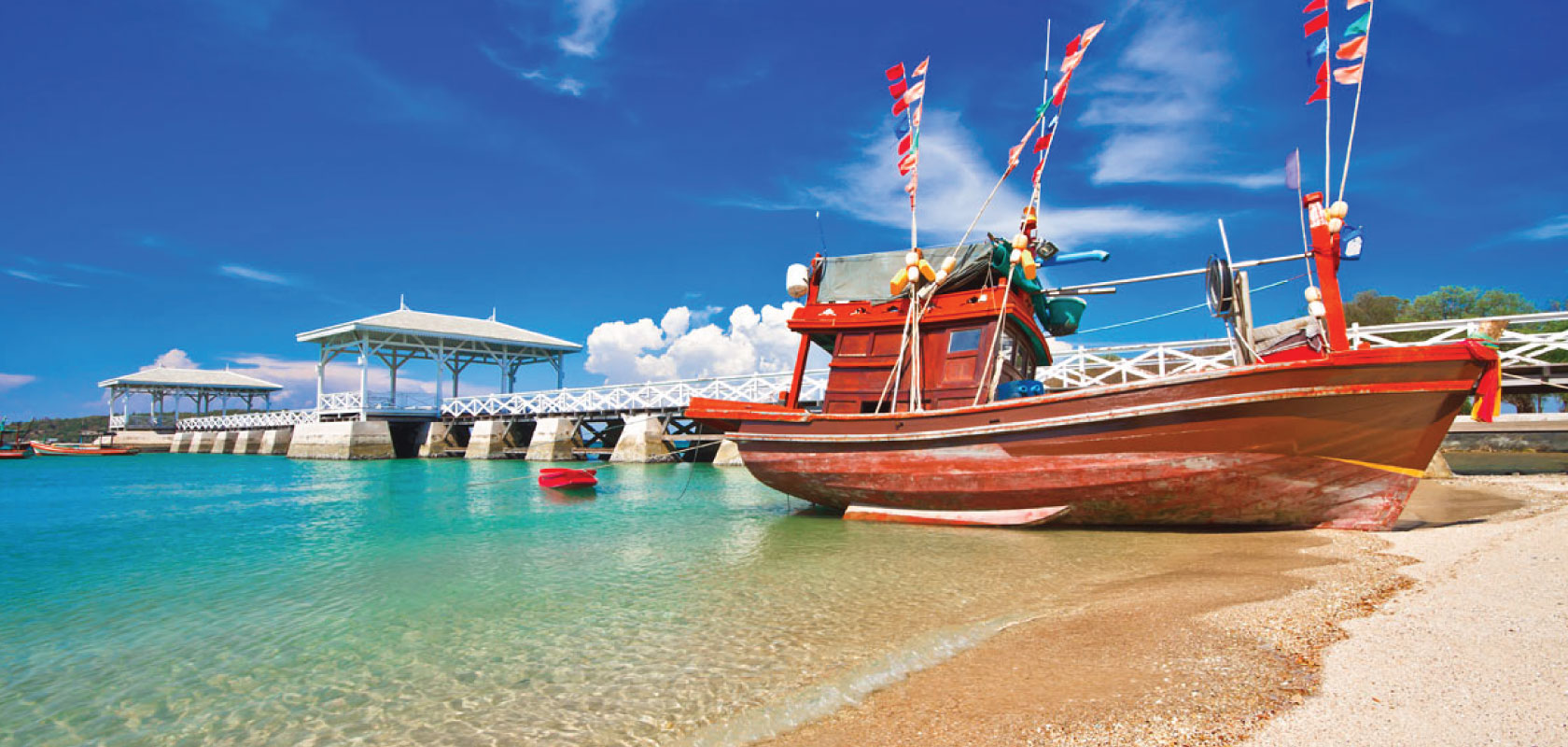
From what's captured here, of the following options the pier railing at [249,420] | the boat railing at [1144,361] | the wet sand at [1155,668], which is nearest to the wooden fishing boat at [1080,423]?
the wet sand at [1155,668]

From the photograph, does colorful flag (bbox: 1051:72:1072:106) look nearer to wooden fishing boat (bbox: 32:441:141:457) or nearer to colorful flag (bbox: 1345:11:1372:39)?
colorful flag (bbox: 1345:11:1372:39)

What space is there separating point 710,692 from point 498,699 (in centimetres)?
136

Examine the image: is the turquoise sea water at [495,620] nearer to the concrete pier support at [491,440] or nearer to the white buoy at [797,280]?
the white buoy at [797,280]

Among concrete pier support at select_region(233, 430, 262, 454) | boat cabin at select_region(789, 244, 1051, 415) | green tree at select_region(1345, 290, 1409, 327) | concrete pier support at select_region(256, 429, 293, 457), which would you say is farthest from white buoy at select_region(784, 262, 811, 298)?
concrete pier support at select_region(233, 430, 262, 454)

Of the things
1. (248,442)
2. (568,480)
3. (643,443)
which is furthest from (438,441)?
(568,480)

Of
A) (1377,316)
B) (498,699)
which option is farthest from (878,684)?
(1377,316)

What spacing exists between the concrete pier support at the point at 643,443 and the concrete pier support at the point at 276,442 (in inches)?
1236

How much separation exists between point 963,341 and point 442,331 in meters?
34.8

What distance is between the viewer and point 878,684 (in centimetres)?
420

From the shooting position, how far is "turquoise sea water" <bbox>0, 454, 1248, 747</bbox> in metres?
4.08

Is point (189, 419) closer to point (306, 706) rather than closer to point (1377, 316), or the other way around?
point (306, 706)

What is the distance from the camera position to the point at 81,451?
54094mm

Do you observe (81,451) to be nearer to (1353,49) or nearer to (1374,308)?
(1353,49)

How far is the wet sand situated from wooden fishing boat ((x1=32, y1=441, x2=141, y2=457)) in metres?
72.5
